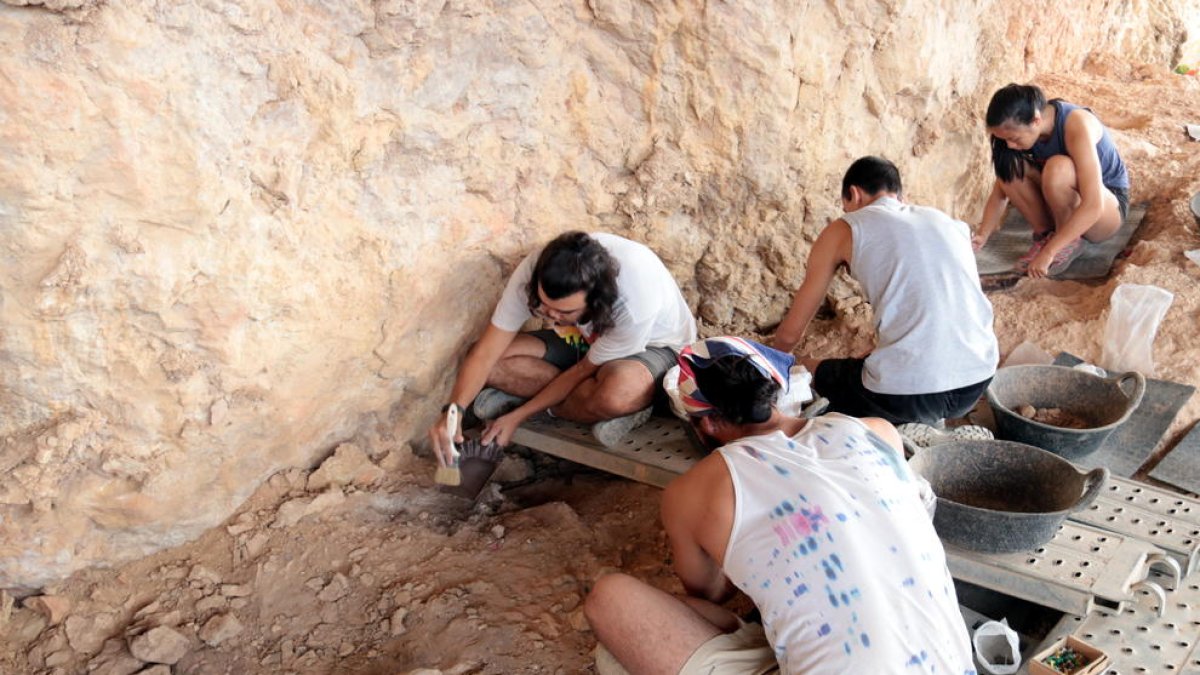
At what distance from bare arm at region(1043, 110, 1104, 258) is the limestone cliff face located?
0.68 m

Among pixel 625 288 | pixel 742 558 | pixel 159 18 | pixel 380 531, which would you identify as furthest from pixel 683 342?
pixel 159 18

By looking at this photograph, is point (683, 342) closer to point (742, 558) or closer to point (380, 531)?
point (380, 531)

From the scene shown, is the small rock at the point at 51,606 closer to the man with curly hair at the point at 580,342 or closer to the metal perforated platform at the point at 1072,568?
the man with curly hair at the point at 580,342

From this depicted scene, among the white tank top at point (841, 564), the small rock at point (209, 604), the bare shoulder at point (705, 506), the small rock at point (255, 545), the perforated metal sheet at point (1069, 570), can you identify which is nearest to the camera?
the white tank top at point (841, 564)

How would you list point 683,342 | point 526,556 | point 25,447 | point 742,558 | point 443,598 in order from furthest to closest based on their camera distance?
point 683,342 < point 526,556 < point 443,598 < point 25,447 < point 742,558

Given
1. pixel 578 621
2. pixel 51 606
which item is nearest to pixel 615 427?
pixel 578 621

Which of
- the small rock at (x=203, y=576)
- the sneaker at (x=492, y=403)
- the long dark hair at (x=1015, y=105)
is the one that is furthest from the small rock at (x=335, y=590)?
the long dark hair at (x=1015, y=105)

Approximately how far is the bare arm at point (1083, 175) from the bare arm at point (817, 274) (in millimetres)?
1364

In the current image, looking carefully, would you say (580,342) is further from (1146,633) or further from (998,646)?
(1146,633)

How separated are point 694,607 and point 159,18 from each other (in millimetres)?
1853

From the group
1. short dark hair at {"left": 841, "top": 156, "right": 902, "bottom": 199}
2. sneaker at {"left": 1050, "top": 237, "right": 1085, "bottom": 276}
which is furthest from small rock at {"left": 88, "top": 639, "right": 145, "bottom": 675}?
sneaker at {"left": 1050, "top": 237, "right": 1085, "bottom": 276}

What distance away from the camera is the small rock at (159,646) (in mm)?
2375

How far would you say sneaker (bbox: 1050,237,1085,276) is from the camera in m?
4.00

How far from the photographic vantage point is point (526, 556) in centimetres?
279
